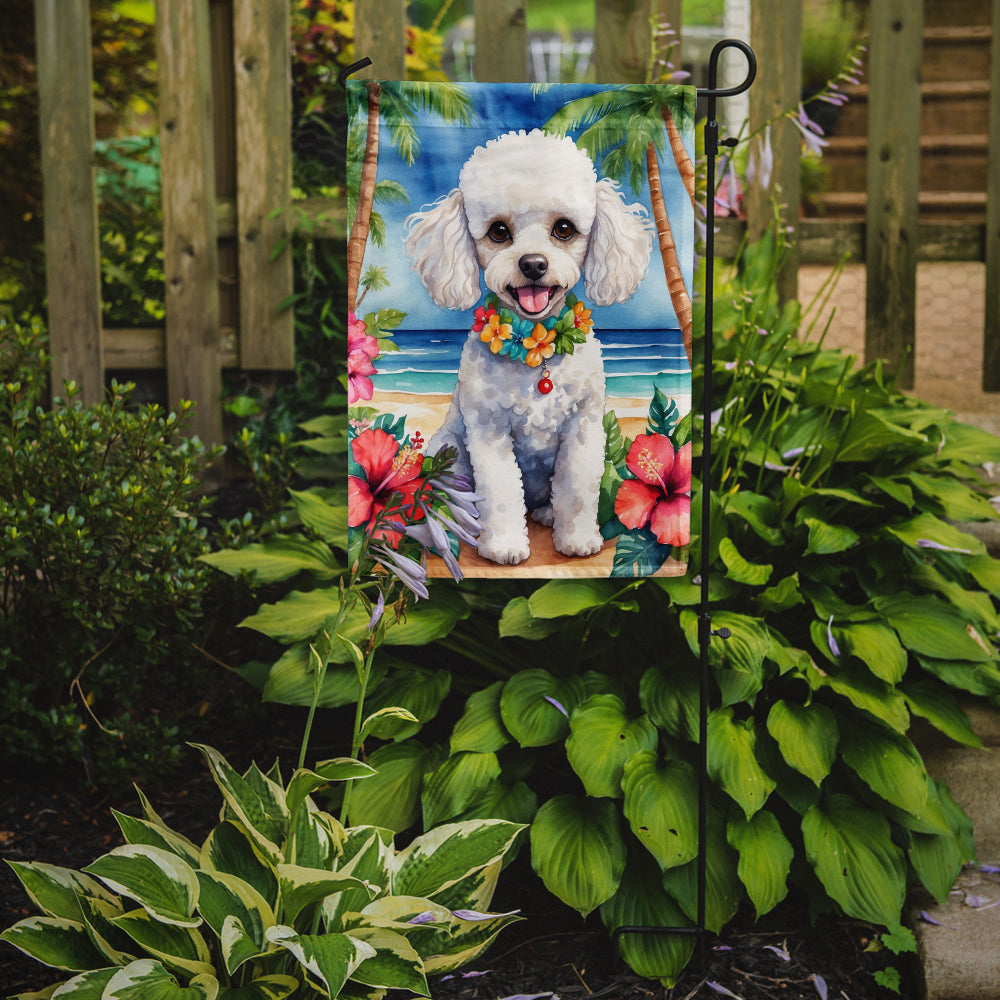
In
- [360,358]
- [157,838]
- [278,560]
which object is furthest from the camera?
[278,560]

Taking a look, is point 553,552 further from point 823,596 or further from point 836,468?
point 836,468

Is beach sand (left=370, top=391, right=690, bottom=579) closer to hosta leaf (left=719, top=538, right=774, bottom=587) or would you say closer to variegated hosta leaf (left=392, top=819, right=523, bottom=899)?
hosta leaf (left=719, top=538, right=774, bottom=587)

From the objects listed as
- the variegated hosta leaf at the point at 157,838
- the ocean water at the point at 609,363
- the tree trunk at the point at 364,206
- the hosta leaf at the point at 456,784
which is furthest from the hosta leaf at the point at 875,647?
the variegated hosta leaf at the point at 157,838

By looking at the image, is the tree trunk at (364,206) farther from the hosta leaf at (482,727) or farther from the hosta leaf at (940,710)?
the hosta leaf at (940,710)

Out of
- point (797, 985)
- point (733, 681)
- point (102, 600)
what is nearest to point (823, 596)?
point (733, 681)

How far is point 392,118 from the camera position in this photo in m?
1.74

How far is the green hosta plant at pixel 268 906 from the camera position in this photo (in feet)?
4.82

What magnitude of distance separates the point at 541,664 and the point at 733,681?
1.53 feet

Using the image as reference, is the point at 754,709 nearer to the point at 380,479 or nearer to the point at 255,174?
the point at 380,479

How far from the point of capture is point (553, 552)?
187 cm

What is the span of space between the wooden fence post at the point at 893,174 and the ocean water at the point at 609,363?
1.73 meters

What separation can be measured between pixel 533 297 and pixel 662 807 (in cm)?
96

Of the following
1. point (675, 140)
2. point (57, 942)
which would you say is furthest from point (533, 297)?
point (57, 942)

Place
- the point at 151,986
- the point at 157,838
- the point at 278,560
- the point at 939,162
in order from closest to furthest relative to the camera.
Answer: the point at 151,986
the point at 157,838
the point at 278,560
the point at 939,162
